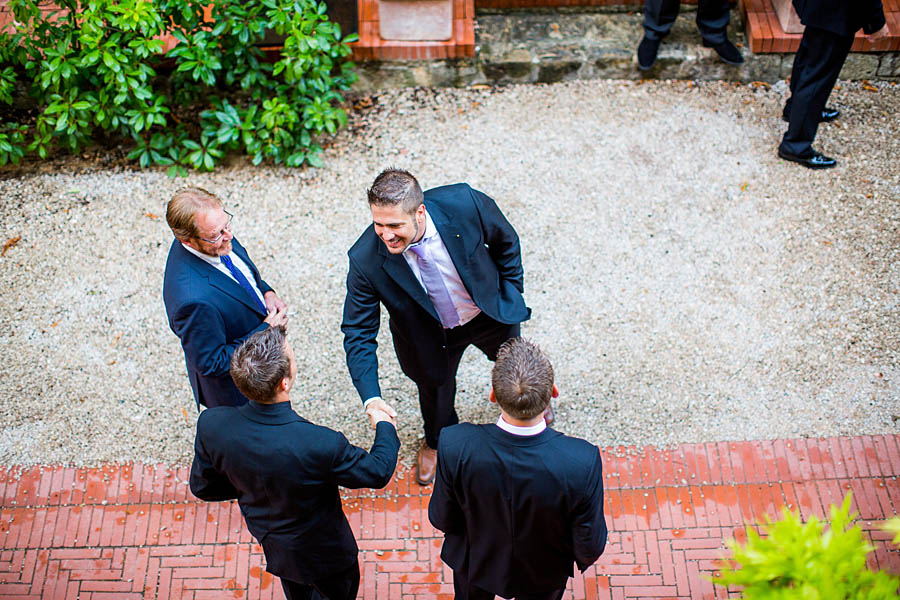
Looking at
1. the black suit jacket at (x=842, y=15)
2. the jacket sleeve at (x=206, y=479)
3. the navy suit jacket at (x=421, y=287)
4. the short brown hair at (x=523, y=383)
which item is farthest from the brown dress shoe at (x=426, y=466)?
the black suit jacket at (x=842, y=15)

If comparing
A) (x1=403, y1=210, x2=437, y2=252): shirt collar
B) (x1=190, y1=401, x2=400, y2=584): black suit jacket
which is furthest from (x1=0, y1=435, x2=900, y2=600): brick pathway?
(x1=403, y1=210, x2=437, y2=252): shirt collar

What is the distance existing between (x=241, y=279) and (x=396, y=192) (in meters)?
1.09

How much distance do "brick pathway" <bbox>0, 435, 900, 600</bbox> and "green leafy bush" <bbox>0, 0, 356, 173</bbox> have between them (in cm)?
267

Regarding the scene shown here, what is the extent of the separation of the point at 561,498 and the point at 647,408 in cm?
205

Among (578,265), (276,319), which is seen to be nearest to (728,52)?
(578,265)

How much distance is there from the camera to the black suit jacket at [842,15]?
4926mm

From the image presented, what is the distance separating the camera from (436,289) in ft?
11.6

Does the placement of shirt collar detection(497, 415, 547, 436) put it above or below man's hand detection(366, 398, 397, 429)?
above

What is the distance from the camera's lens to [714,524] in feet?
13.2

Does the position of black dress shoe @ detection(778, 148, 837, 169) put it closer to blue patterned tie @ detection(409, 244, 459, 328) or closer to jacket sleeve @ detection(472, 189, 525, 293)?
jacket sleeve @ detection(472, 189, 525, 293)

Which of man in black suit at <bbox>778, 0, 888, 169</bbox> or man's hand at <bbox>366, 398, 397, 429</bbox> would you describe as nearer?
man's hand at <bbox>366, 398, 397, 429</bbox>

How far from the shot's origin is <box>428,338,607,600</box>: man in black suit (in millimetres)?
2645

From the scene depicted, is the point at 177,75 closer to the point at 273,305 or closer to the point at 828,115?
the point at 273,305

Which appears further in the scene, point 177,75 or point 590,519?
point 177,75
